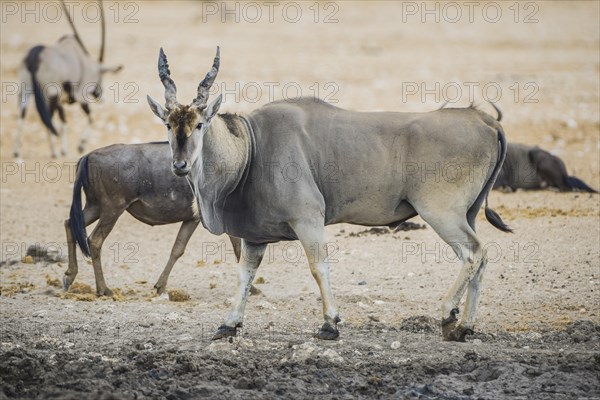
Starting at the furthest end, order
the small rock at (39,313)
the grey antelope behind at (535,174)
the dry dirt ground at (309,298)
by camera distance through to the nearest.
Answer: the grey antelope behind at (535,174) < the small rock at (39,313) < the dry dirt ground at (309,298)

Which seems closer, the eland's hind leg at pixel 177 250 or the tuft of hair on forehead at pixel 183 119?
the tuft of hair on forehead at pixel 183 119

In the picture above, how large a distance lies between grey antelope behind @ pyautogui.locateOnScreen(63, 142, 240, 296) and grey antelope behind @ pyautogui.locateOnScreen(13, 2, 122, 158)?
7893 mm

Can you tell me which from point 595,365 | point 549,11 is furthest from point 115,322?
point 549,11

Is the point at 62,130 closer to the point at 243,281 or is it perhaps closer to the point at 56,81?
the point at 56,81

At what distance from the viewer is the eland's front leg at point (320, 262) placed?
27.3 feet

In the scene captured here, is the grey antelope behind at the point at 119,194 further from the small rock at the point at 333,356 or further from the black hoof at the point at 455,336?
the small rock at the point at 333,356

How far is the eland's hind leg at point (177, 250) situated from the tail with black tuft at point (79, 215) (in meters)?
0.79

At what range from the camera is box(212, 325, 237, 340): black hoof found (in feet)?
28.2

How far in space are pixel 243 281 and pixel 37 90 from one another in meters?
11.1

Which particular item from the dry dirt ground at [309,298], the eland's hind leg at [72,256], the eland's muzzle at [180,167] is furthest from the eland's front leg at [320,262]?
the eland's hind leg at [72,256]

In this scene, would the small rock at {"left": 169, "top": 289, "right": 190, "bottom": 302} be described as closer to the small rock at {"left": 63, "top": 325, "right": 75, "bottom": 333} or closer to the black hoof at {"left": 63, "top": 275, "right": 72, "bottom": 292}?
the black hoof at {"left": 63, "top": 275, "right": 72, "bottom": 292}

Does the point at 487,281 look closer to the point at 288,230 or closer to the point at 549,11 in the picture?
the point at 288,230

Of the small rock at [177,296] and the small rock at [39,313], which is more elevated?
the small rock at [177,296]

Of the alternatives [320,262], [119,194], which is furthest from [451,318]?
[119,194]
